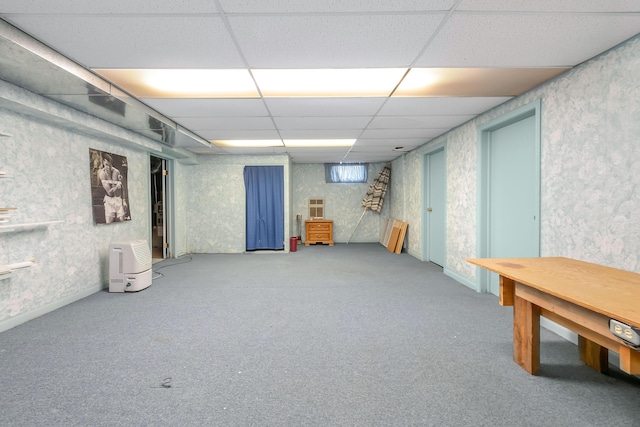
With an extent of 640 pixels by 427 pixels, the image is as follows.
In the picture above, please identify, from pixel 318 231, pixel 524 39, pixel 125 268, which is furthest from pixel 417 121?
pixel 318 231

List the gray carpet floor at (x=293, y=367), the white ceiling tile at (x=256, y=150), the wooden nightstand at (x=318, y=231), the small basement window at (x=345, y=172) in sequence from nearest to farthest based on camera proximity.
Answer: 1. the gray carpet floor at (x=293, y=367)
2. the white ceiling tile at (x=256, y=150)
3. the wooden nightstand at (x=318, y=231)
4. the small basement window at (x=345, y=172)

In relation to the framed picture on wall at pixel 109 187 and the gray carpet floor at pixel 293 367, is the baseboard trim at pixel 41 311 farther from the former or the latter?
the framed picture on wall at pixel 109 187

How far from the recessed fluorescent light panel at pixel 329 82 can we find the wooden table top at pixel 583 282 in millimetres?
1585

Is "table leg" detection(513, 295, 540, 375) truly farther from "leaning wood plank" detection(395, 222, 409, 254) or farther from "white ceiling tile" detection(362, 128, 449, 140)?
"leaning wood plank" detection(395, 222, 409, 254)

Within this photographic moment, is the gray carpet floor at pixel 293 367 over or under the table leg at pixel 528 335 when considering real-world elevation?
under

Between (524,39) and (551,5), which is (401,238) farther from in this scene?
(551,5)

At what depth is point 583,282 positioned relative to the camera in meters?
1.46

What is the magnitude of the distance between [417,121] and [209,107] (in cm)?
242

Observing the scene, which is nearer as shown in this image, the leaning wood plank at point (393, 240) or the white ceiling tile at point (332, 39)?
the white ceiling tile at point (332, 39)

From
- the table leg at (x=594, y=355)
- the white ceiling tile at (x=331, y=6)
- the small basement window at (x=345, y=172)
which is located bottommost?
A: the table leg at (x=594, y=355)

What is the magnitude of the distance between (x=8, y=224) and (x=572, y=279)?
4.03 metres

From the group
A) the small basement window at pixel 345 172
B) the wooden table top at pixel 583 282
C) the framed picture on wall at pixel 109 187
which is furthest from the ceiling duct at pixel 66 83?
the small basement window at pixel 345 172

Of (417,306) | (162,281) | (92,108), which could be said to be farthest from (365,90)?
(162,281)

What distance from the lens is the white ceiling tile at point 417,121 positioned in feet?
11.2
